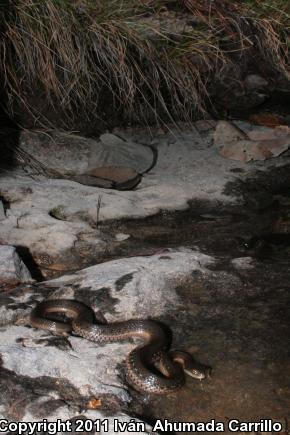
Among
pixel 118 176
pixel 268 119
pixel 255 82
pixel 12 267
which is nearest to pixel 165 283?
pixel 12 267

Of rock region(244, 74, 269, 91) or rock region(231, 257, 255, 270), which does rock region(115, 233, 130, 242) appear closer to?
rock region(231, 257, 255, 270)

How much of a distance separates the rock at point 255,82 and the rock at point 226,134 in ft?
4.70

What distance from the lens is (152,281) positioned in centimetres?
440

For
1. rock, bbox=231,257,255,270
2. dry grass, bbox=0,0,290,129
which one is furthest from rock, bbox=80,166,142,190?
rock, bbox=231,257,255,270

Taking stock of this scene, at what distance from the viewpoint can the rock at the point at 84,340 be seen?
3.42 meters

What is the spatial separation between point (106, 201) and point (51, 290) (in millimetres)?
1624

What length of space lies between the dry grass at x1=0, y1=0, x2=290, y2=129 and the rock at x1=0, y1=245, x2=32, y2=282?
2366mm

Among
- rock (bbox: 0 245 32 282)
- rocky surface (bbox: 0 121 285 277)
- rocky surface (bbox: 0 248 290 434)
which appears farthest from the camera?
rocky surface (bbox: 0 121 285 277)

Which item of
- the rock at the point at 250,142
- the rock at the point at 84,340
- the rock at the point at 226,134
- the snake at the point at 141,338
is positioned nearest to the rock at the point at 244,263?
the rock at the point at 84,340

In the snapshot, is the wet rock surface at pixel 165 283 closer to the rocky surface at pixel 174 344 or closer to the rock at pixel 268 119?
the rocky surface at pixel 174 344

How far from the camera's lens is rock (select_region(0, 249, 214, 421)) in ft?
11.2

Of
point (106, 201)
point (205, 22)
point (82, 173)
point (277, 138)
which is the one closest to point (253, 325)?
point (106, 201)

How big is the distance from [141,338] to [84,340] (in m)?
0.33

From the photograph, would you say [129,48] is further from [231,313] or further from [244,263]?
[231,313]
